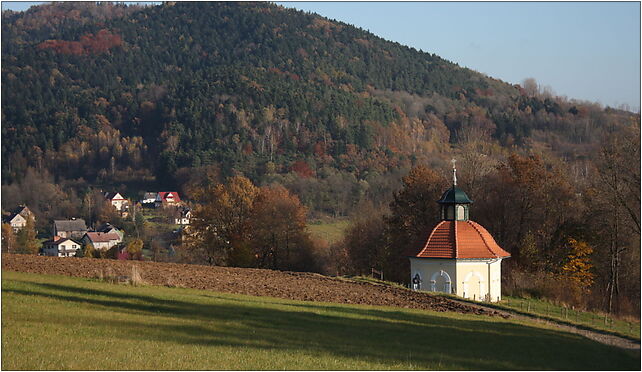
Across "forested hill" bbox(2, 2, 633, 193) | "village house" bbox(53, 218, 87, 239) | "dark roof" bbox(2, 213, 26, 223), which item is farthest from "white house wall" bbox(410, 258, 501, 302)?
"forested hill" bbox(2, 2, 633, 193)

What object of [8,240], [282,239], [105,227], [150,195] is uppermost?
[150,195]

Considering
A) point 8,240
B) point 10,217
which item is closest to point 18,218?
point 10,217

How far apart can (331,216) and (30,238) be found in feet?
149

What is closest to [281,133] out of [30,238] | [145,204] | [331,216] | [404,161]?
[404,161]

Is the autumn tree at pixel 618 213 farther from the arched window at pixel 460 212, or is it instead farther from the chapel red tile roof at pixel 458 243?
the arched window at pixel 460 212

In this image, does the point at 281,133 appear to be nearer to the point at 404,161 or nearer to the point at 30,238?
the point at 404,161

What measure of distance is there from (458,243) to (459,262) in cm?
113

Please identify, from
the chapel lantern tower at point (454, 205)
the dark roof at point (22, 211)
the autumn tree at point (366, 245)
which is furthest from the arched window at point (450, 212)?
the dark roof at point (22, 211)

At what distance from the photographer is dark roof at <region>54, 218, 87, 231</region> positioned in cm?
8731

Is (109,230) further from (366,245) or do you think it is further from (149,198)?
(366,245)

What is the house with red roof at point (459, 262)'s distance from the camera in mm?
38062

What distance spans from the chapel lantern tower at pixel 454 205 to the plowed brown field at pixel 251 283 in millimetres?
9029

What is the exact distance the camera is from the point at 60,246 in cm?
7644

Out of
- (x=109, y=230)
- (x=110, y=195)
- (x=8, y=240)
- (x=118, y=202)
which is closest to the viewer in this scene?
(x=8, y=240)
